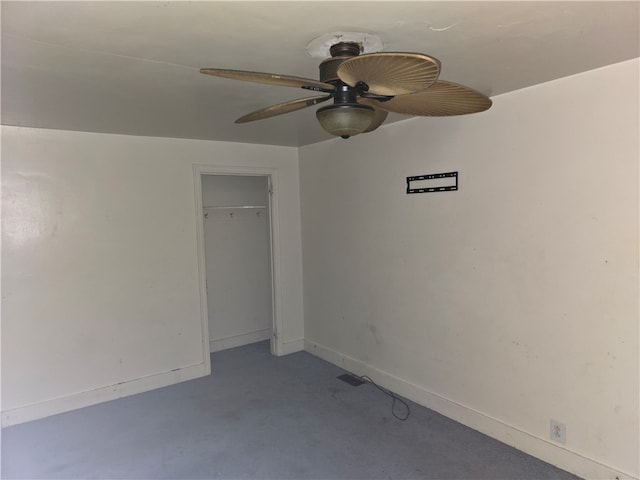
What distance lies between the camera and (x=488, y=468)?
244 centimetres

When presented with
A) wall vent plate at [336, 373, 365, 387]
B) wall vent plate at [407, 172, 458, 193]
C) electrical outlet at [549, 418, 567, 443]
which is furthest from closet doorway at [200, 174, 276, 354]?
electrical outlet at [549, 418, 567, 443]

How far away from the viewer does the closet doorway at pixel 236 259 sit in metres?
4.74

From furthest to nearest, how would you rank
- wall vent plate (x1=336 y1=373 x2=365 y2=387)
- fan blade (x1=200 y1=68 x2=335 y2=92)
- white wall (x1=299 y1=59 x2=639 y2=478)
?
wall vent plate (x1=336 y1=373 x2=365 y2=387)
white wall (x1=299 y1=59 x2=639 y2=478)
fan blade (x1=200 y1=68 x2=335 y2=92)

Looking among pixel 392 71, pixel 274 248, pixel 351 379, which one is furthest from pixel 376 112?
pixel 274 248

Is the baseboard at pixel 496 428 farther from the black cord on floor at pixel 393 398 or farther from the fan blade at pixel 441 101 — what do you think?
the fan blade at pixel 441 101

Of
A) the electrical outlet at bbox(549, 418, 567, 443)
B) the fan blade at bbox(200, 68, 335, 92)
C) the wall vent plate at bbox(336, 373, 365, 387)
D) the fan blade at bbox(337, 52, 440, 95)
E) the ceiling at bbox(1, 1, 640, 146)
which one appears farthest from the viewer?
the wall vent plate at bbox(336, 373, 365, 387)

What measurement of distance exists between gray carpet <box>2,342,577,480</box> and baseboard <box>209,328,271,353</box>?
1.03 meters

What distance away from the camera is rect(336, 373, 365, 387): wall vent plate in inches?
145

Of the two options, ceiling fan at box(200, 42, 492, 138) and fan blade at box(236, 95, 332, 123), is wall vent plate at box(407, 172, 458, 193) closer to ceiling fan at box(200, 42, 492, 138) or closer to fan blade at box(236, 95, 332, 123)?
ceiling fan at box(200, 42, 492, 138)

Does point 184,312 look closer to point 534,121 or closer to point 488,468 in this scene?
point 488,468

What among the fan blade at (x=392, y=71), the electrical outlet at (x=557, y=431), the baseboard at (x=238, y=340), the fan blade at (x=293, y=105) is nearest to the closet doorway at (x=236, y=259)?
the baseboard at (x=238, y=340)

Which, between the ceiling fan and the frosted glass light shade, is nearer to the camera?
the ceiling fan

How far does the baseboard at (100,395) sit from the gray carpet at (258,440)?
76 mm

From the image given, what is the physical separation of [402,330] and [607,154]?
191 centimetres
